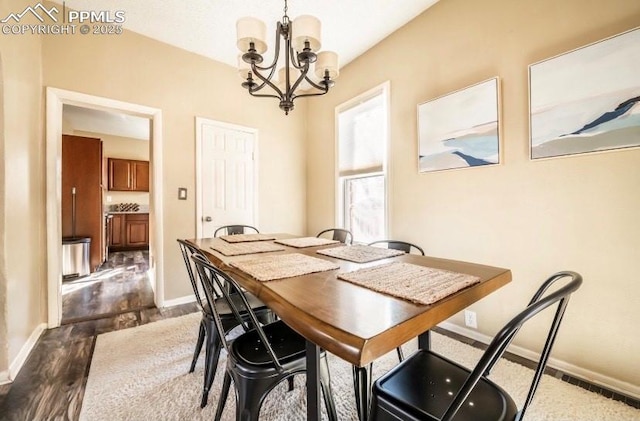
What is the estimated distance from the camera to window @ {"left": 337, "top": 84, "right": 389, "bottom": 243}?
290cm

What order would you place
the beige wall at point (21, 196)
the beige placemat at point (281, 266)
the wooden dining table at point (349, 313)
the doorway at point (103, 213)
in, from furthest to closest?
the doorway at point (103, 213) < the beige wall at point (21, 196) < the beige placemat at point (281, 266) < the wooden dining table at point (349, 313)

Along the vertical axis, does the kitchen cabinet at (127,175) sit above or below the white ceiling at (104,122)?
below

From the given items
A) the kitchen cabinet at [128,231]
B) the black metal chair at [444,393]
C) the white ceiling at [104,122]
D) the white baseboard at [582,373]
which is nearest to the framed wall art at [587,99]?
the black metal chair at [444,393]

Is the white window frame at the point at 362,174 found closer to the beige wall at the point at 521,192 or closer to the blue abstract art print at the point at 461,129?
the beige wall at the point at 521,192

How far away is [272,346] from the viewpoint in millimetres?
1119

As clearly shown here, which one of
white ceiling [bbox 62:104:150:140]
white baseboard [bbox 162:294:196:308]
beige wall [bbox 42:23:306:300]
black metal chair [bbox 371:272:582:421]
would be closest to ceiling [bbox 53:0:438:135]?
beige wall [bbox 42:23:306:300]

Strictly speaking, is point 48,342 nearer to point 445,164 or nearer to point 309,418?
point 309,418

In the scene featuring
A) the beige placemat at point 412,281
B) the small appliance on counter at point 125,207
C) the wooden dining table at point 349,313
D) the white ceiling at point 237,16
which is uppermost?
the white ceiling at point 237,16

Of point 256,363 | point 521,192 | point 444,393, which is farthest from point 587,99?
point 256,363

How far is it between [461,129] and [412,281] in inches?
66.3

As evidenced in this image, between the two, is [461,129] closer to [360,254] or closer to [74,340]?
[360,254]

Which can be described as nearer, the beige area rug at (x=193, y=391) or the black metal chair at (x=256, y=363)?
the black metal chair at (x=256, y=363)

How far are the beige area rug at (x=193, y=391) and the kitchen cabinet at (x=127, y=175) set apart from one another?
532cm

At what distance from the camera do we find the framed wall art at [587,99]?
143 cm
